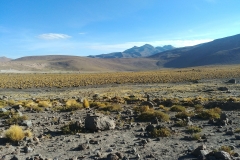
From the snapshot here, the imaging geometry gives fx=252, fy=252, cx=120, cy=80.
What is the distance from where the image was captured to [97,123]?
12539 millimetres

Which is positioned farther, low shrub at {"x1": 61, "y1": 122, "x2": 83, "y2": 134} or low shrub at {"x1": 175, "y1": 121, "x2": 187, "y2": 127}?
low shrub at {"x1": 175, "y1": 121, "x2": 187, "y2": 127}

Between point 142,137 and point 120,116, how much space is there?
4997 millimetres

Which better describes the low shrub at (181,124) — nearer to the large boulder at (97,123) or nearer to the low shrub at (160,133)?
the low shrub at (160,133)

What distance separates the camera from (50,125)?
14.3m

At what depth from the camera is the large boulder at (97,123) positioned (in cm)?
1245

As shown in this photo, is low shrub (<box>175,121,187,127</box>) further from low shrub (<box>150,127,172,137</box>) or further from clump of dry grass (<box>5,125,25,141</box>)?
clump of dry grass (<box>5,125,25,141</box>)

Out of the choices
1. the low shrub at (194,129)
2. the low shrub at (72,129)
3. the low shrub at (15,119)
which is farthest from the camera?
the low shrub at (15,119)

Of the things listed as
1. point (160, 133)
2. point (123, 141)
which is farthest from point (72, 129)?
point (160, 133)

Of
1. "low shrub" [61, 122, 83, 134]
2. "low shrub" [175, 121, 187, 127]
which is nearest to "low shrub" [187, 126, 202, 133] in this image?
"low shrub" [175, 121, 187, 127]

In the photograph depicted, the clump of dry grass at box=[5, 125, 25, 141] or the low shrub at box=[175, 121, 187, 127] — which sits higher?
the clump of dry grass at box=[5, 125, 25, 141]

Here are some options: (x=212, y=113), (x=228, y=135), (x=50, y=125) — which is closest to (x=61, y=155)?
(x=50, y=125)

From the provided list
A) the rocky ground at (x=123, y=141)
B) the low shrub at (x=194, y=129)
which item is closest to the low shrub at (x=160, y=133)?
the rocky ground at (x=123, y=141)

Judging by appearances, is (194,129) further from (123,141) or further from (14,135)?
(14,135)

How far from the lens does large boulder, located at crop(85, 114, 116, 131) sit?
40.8 ft
